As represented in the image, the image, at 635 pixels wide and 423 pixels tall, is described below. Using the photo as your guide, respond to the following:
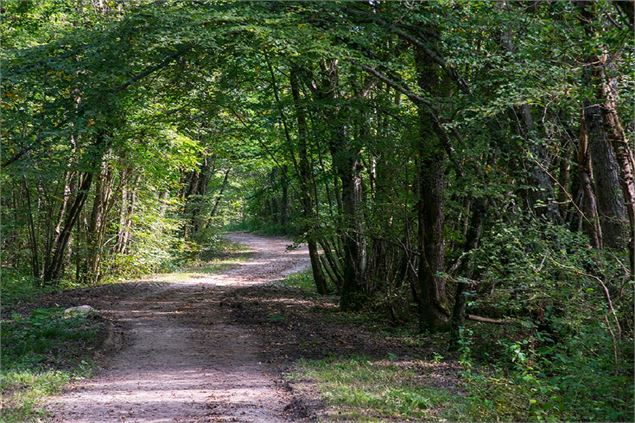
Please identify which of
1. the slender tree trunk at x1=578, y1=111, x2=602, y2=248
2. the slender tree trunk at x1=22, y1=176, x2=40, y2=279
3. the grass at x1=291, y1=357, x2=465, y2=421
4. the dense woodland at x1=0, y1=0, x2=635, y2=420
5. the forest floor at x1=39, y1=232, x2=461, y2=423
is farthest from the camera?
the slender tree trunk at x1=22, y1=176, x2=40, y2=279

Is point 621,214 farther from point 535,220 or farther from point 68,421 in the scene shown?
point 68,421

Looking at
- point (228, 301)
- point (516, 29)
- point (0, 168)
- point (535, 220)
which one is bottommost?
point (228, 301)

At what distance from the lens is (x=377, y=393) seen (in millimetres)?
7289

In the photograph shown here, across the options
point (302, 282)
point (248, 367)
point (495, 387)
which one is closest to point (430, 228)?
point (248, 367)

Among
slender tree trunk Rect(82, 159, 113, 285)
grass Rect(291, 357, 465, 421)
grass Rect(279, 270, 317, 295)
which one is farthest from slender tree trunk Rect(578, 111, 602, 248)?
slender tree trunk Rect(82, 159, 113, 285)

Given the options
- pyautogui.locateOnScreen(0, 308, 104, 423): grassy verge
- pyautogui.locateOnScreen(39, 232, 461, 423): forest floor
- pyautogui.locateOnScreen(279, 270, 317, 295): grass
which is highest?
pyautogui.locateOnScreen(0, 308, 104, 423): grassy verge

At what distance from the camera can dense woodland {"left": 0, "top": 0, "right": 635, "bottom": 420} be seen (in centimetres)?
727

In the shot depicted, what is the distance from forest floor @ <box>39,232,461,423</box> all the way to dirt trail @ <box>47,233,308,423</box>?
0.04 ft

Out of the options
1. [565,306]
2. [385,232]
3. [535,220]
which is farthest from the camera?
[385,232]

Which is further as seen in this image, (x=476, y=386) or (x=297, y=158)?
(x=297, y=158)

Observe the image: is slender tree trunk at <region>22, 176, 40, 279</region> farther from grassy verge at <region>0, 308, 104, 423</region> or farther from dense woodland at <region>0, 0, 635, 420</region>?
grassy verge at <region>0, 308, 104, 423</region>

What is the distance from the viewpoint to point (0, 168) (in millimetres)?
10289

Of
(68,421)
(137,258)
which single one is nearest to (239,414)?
(68,421)

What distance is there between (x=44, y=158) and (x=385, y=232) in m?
6.56
